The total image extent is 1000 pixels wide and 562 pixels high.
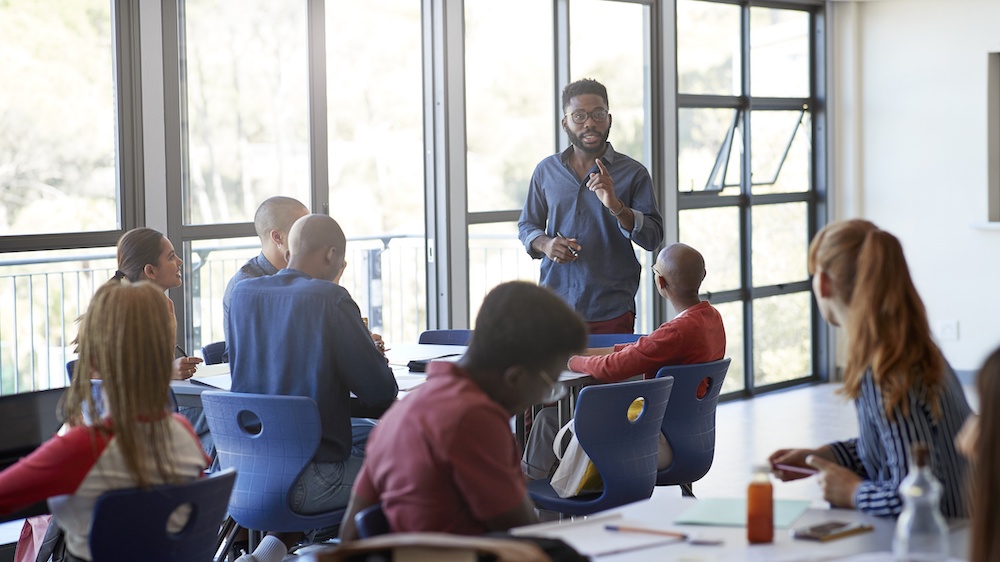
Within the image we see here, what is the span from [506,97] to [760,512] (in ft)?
15.4

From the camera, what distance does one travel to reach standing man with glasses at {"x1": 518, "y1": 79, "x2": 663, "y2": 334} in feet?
14.5

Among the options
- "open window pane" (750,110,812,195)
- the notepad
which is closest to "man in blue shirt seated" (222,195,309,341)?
the notepad

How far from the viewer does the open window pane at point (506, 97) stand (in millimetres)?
6230

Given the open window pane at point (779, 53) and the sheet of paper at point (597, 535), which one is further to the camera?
the open window pane at point (779, 53)

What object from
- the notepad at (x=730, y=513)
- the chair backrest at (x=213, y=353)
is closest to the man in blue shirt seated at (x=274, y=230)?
the chair backrest at (x=213, y=353)

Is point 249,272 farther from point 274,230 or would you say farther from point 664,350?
point 664,350

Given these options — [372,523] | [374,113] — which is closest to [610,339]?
[372,523]

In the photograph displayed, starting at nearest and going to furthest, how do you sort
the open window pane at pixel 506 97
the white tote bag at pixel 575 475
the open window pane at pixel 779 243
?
the white tote bag at pixel 575 475
the open window pane at pixel 506 97
the open window pane at pixel 779 243

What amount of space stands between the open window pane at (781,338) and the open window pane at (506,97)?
2.42 m

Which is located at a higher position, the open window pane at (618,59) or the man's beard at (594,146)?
the open window pane at (618,59)

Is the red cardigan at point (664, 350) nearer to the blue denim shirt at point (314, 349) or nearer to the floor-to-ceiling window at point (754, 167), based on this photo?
the blue denim shirt at point (314, 349)

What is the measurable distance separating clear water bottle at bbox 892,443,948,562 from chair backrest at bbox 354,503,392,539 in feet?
2.64

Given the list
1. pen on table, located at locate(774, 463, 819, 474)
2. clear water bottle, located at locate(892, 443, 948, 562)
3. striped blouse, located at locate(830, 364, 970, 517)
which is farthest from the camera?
pen on table, located at locate(774, 463, 819, 474)

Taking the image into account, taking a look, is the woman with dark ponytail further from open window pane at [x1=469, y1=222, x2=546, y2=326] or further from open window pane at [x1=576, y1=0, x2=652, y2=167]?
open window pane at [x1=576, y1=0, x2=652, y2=167]
